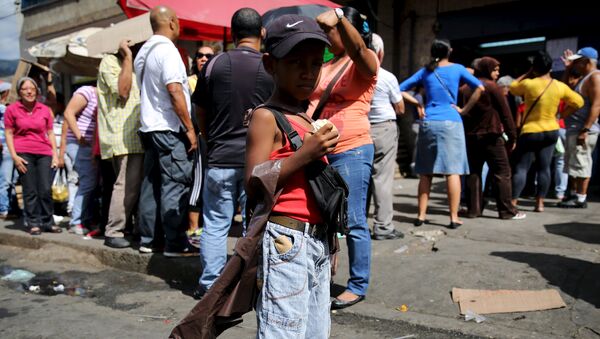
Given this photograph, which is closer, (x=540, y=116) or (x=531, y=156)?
(x=540, y=116)

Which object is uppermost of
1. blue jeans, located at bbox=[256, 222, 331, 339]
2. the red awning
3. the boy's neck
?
the red awning

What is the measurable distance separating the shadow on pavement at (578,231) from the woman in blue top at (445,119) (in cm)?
97

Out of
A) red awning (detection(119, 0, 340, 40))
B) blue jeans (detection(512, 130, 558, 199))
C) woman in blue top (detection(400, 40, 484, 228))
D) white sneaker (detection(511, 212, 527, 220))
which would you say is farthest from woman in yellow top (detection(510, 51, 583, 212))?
red awning (detection(119, 0, 340, 40))

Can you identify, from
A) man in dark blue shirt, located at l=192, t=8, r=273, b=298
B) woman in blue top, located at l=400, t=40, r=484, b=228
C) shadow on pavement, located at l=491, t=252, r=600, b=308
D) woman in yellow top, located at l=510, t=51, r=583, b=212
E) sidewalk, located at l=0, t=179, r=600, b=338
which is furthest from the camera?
woman in yellow top, located at l=510, t=51, r=583, b=212

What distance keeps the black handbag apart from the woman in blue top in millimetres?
3727

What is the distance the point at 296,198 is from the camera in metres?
2.11

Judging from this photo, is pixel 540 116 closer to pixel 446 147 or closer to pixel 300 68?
pixel 446 147

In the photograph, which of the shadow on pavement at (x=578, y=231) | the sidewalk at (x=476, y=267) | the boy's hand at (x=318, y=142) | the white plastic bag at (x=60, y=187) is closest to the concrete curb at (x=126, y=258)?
the sidewalk at (x=476, y=267)

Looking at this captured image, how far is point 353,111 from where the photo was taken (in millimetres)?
3535

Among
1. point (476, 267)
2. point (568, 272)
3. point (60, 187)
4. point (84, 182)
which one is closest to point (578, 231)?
point (568, 272)

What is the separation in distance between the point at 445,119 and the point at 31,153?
4.70 meters

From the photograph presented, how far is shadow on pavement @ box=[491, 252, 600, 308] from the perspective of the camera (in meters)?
3.63

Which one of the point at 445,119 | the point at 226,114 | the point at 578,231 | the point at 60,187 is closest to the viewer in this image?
the point at 226,114

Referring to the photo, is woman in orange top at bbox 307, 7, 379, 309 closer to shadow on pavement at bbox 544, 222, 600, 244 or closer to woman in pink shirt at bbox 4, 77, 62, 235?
shadow on pavement at bbox 544, 222, 600, 244
